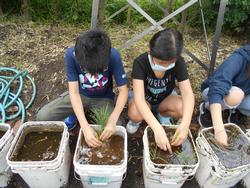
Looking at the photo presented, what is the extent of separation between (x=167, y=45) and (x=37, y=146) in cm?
116

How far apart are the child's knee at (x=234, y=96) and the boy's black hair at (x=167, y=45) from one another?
2.29 feet

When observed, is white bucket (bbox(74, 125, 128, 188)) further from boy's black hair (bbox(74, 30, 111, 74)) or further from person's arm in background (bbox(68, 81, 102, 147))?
boy's black hair (bbox(74, 30, 111, 74))

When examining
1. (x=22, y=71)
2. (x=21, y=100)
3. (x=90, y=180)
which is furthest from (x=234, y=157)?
(x=22, y=71)

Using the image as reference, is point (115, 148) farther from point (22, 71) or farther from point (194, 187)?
point (22, 71)

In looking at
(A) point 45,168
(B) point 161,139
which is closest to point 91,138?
(A) point 45,168

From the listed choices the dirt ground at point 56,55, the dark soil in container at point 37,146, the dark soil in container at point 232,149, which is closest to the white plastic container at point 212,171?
the dark soil in container at point 232,149

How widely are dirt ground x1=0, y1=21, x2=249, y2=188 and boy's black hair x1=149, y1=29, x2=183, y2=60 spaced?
0.95 metres

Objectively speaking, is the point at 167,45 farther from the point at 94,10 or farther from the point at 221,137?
the point at 94,10

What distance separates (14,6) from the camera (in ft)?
14.5

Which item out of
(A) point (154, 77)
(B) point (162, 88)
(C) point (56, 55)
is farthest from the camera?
(C) point (56, 55)

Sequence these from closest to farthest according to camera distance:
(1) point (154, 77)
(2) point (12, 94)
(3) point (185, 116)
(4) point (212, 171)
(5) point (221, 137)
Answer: (4) point (212, 171), (5) point (221, 137), (3) point (185, 116), (1) point (154, 77), (2) point (12, 94)

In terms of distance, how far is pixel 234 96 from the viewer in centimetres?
243

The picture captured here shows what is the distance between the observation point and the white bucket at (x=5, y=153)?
204 cm

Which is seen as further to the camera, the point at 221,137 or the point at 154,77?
the point at 154,77
